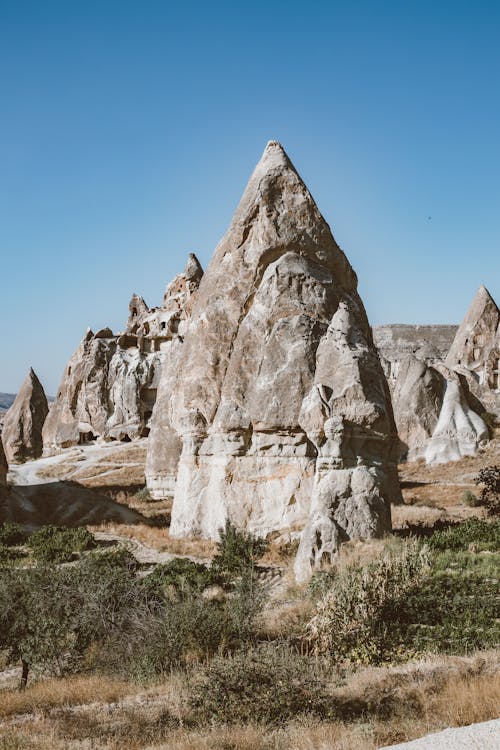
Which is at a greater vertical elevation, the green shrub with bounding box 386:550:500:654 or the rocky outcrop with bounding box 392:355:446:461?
the rocky outcrop with bounding box 392:355:446:461

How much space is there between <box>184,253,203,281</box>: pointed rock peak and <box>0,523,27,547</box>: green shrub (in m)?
26.3

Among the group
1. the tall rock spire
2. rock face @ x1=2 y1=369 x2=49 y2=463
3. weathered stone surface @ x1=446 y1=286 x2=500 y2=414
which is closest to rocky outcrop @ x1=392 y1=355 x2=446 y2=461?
weathered stone surface @ x1=446 y1=286 x2=500 y2=414

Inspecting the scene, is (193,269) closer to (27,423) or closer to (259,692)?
(27,423)

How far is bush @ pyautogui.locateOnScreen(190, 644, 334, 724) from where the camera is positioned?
16.1ft

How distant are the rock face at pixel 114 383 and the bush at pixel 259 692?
3282cm

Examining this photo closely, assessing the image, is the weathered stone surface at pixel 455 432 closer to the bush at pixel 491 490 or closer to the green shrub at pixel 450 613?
the bush at pixel 491 490

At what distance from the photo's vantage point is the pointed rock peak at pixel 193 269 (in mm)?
39750

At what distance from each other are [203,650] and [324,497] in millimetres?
3889

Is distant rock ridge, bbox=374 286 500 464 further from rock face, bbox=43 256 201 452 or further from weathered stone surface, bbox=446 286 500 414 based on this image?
rock face, bbox=43 256 201 452

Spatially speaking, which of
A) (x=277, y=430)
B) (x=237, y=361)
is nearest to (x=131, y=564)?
(x=277, y=430)

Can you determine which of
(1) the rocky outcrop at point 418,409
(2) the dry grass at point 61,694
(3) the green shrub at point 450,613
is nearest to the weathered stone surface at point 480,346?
(1) the rocky outcrop at point 418,409

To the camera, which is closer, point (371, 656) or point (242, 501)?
point (371, 656)

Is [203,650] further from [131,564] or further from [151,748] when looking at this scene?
[131,564]

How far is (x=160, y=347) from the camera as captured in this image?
132ft
